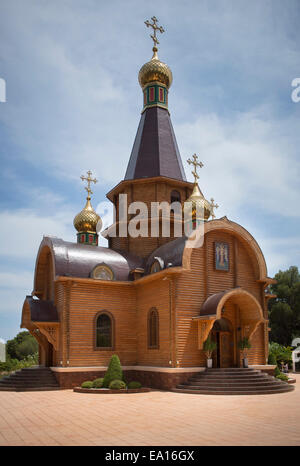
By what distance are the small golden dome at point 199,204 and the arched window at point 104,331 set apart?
6.55m

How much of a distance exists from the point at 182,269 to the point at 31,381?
713 cm

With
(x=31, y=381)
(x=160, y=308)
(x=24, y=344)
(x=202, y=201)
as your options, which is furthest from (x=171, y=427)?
(x=24, y=344)

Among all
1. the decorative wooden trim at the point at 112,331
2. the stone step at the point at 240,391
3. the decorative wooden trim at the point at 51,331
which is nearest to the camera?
the stone step at the point at 240,391

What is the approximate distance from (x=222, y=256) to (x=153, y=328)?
157 inches

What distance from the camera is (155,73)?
2370 cm

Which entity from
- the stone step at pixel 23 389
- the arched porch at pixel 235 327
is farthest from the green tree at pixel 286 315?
the stone step at pixel 23 389

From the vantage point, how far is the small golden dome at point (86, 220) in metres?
23.8

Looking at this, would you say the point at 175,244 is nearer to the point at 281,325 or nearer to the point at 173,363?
the point at 173,363

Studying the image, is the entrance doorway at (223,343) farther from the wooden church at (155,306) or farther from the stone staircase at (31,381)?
the stone staircase at (31,381)

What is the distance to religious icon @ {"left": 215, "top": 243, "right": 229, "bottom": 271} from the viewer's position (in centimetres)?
1753

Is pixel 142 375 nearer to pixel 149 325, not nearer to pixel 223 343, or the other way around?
pixel 149 325
